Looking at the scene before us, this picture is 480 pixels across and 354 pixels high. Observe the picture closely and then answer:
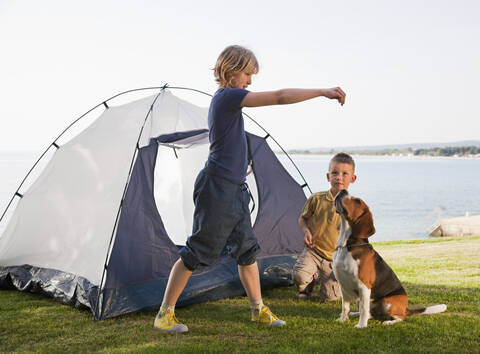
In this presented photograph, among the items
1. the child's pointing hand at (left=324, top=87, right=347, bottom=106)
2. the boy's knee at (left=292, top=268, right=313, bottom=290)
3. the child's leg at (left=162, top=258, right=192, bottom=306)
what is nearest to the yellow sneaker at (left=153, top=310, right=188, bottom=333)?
the child's leg at (left=162, top=258, right=192, bottom=306)

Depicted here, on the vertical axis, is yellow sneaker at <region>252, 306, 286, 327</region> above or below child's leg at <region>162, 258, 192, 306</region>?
below

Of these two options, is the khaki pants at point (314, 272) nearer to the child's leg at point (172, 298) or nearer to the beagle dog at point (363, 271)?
the beagle dog at point (363, 271)

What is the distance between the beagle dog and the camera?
9.04ft

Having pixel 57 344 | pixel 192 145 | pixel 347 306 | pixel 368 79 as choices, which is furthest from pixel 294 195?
pixel 368 79

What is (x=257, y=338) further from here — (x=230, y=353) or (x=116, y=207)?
(x=116, y=207)

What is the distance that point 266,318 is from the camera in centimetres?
297

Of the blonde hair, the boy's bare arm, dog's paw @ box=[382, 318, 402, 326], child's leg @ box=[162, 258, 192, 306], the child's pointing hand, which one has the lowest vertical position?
dog's paw @ box=[382, 318, 402, 326]

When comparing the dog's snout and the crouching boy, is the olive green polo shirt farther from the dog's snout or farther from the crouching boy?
the dog's snout

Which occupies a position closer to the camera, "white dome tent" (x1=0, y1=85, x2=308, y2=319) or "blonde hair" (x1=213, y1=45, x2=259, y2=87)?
"blonde hair" (x1=213, y1=45, x2=259, y2=87)

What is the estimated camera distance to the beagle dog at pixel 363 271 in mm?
2754

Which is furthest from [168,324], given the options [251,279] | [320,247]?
[320,247]

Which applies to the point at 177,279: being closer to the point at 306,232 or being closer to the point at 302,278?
the point at 306,232

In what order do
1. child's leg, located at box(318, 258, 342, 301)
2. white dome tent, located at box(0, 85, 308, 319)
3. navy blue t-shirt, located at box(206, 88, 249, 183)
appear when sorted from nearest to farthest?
navy blue t-shirt, located at box(206, 88, 249, 183)
white dome tent, located at box(0, 85, 308, 319)
child's leg, located at box(318, 258, 342, 301)

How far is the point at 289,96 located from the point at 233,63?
1.61ft
